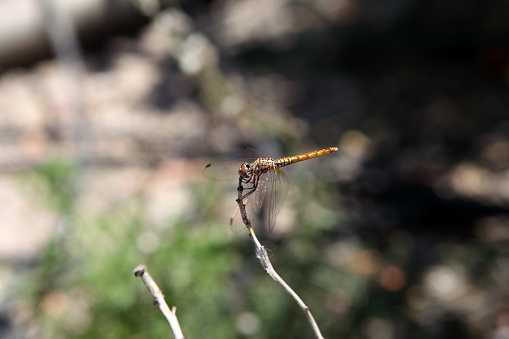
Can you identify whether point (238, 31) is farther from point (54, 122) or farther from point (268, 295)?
point (268, 295)

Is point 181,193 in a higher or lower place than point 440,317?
higher

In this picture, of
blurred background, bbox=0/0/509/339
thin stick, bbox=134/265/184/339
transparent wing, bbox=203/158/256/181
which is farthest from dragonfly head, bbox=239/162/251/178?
thin stick, bbox=134/265/184/339

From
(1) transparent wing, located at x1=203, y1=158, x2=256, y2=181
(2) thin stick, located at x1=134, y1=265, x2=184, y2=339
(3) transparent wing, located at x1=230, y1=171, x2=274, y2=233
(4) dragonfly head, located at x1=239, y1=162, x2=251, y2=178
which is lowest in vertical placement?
(2) thin stick, located at x1=134, y1=265, x2=184, y2=339

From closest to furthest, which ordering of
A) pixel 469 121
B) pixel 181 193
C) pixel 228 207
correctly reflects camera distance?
pixel 228 207, pixel 181 193, pixel 469 121

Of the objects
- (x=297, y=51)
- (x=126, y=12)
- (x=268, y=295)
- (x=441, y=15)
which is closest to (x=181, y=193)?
(x=268, y=295)

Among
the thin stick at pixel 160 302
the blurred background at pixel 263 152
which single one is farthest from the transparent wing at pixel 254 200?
the thin stick at pixel 160 302

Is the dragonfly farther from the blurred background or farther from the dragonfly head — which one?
the blurred background
